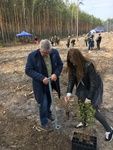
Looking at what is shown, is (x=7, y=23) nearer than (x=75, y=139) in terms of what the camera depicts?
No

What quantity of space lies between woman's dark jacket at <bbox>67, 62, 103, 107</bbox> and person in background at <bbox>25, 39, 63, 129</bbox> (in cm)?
43

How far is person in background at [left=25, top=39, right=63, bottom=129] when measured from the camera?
5539 millimetres

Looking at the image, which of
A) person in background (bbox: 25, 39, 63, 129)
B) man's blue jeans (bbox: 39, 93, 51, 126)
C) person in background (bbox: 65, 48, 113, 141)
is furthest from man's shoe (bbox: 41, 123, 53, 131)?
person in background (bbox: 65, 48, 113, 141)

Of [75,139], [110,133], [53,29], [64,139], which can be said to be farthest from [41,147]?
[53,29]

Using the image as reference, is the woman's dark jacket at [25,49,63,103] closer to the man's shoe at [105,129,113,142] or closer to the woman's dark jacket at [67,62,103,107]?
the woman's dark jacket at [67,62,103,107]

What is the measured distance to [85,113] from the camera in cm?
550

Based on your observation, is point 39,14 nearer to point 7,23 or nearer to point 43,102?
point 7,23

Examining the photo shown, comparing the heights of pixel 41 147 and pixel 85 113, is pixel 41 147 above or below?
below

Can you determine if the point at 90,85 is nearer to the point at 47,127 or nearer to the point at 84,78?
the point at 84,78

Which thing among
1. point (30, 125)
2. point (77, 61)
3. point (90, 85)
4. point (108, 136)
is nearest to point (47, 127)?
point (30, 125)

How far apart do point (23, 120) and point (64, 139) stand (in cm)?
142

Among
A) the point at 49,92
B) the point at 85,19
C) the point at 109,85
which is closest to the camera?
the point at 49,92

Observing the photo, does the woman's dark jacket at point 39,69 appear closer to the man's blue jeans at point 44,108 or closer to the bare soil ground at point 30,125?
the man's blue jeans at point 44,108

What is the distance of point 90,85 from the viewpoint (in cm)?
530
